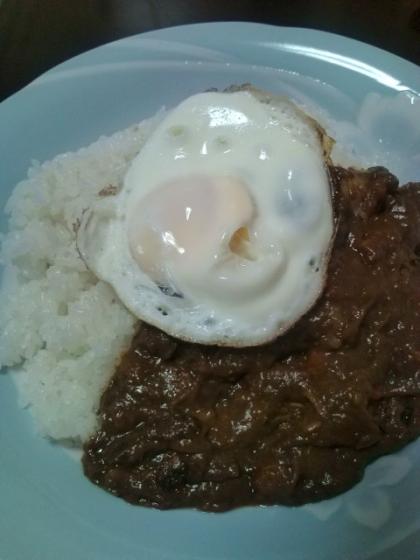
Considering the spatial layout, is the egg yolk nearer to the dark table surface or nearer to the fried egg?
the fried egg

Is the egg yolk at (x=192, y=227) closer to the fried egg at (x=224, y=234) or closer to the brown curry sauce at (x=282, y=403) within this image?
the fried egg at (x=224, y=234)

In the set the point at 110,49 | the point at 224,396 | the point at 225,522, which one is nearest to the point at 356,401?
the point at 224,396

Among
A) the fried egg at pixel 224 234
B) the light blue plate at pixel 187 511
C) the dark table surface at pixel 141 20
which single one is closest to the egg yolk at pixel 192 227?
the fried egg at pixel 224 234

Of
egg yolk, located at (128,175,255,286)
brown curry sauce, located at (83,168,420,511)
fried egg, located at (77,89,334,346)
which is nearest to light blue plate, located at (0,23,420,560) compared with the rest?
brown curry sauce, located at (83,168,420,511)

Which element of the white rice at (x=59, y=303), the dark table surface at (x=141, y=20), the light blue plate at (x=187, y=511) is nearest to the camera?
the light blue plate at (x=187, y=511)

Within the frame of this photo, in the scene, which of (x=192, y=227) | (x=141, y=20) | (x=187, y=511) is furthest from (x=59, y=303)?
(x=141, y=20)
